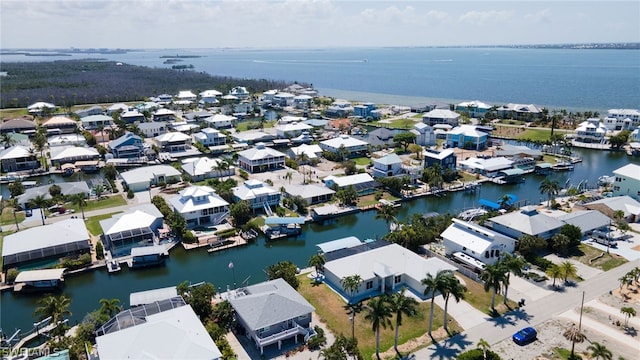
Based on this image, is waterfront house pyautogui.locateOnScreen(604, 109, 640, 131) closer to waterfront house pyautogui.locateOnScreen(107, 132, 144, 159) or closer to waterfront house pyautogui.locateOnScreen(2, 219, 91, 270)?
waterfront house pyautogui.locateOnScreen(107, 132, 144, 159)

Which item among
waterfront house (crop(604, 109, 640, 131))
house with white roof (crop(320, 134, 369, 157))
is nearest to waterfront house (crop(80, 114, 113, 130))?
house with white roof (crop(320, 134, 369, 157))

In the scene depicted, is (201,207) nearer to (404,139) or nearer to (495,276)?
(495,276)

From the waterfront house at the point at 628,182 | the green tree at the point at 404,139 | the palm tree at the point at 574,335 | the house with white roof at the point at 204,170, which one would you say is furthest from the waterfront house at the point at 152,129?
the palm tree at the point at 574,335

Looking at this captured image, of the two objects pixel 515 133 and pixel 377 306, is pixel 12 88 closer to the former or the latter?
pixel 515 133

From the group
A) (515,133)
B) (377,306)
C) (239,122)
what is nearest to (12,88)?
(239,122)

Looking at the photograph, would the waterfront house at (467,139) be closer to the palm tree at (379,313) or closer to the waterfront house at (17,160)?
the palm tree at (379,313)

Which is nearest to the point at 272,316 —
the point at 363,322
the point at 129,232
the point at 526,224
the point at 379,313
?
the point at 363,322
